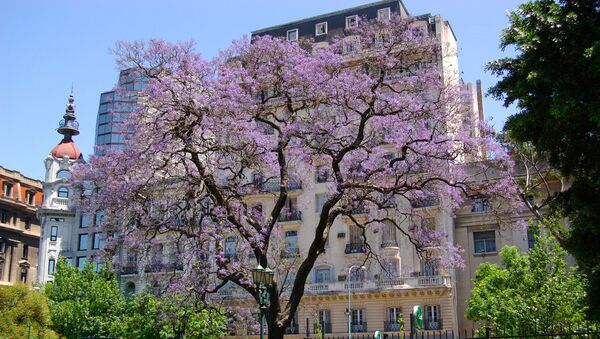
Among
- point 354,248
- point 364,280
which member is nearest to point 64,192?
point 354,248

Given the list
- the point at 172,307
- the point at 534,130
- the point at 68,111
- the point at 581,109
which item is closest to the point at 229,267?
the point at 172,307

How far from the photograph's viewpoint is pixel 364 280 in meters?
46.5

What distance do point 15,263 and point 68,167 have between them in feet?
36.6

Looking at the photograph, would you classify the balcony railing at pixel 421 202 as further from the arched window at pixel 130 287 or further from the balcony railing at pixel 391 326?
the arched window at pixel 130 287

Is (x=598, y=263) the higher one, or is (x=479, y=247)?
(x=479, y=247)

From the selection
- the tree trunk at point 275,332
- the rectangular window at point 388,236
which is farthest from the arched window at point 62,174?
the tree trunk at point 275,332

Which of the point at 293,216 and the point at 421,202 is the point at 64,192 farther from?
the point at 421,202

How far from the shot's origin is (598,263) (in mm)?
13516

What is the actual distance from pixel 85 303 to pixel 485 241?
28716mm

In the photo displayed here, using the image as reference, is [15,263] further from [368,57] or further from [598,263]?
[598,263]

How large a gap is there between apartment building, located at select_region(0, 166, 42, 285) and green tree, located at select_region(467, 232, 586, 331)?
158 ft

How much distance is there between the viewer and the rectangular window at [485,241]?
45.0 meters

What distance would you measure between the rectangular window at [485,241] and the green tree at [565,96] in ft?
103

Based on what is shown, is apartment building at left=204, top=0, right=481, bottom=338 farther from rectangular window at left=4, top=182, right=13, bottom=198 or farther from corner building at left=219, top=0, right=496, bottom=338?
rectangular window at left=4, top=182, right=13, bottom=198
